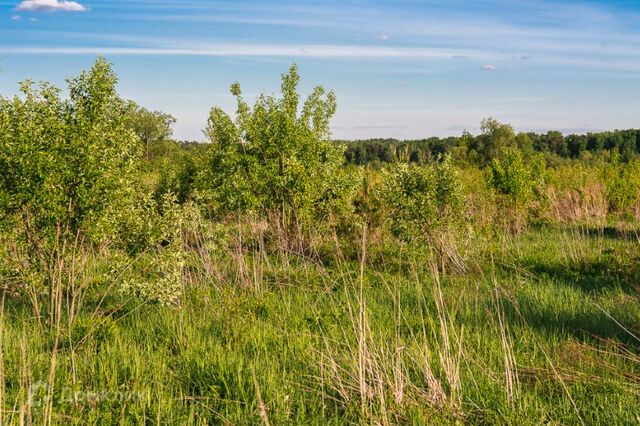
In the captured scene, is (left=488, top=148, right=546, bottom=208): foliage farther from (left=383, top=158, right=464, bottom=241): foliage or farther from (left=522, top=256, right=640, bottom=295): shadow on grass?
(left=522, top=256, right=640, bottom=295): shadow on grass

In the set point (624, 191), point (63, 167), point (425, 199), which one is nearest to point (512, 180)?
point (624, 191)

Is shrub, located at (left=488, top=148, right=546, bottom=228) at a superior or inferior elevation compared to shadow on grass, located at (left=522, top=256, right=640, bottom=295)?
superior

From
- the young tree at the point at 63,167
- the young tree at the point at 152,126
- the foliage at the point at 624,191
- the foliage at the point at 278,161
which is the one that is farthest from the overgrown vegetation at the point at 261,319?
the young tree at the point at 152,126

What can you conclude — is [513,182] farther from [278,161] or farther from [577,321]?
[577,321]

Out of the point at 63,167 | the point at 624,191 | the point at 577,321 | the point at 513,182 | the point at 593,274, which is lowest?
the point at 593,274

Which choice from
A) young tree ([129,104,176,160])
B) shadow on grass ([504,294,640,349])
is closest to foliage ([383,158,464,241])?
shadow on grass ([504,294,640,349])

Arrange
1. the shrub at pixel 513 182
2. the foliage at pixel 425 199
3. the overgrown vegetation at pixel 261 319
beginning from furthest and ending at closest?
the shrub at pixel 513 182 < the foliage at pixel 425 199 < the overgrown vegetation at pixel 261 319

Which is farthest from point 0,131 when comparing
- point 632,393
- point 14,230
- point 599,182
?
point 599,182

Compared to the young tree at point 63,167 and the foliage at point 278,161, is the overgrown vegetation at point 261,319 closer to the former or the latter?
the young tree at point 63,167

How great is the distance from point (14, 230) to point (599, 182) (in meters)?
28.3

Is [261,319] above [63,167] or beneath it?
beneath

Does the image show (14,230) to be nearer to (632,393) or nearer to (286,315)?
(286,315)

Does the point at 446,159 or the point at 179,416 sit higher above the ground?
the point at 446,159

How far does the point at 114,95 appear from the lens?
7727mm
